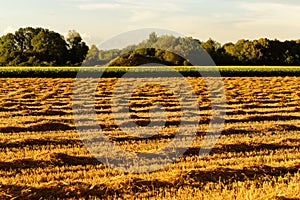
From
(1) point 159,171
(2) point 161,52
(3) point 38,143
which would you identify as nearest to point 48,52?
(2) point 161,52

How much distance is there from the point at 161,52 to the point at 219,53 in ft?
58.7

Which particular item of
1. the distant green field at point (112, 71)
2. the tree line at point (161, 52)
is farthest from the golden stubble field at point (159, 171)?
the tree line at point (161, 52)

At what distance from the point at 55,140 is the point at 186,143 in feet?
9.94

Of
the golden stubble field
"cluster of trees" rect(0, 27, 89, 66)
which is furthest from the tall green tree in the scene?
the golden stubble field

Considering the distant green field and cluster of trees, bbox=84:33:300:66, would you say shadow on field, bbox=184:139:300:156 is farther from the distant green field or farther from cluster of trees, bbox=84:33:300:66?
cluster of trees, bbox=84:33:300:66

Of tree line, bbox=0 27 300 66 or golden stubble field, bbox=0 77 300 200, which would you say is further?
tree line, bbox=0 27 300 66

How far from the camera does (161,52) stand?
45750mm

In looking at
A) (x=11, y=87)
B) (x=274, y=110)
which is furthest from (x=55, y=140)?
(x=11, y=87)

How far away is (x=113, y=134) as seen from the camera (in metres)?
13.1

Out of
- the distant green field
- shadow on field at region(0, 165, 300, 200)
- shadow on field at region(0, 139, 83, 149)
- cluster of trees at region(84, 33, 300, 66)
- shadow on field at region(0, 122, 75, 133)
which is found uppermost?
cluster of trees at region(84, 33, 300, 66)

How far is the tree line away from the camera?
48312mm

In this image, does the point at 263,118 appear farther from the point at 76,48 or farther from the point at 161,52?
the point at 76,48

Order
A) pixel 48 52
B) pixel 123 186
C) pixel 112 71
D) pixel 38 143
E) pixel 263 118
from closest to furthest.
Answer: pixel 123 186
pixel 38 143
pixel 263 118
pixel 112 71
pixel 48 52

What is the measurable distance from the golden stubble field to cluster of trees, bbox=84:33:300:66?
Answer: 2664 cm
